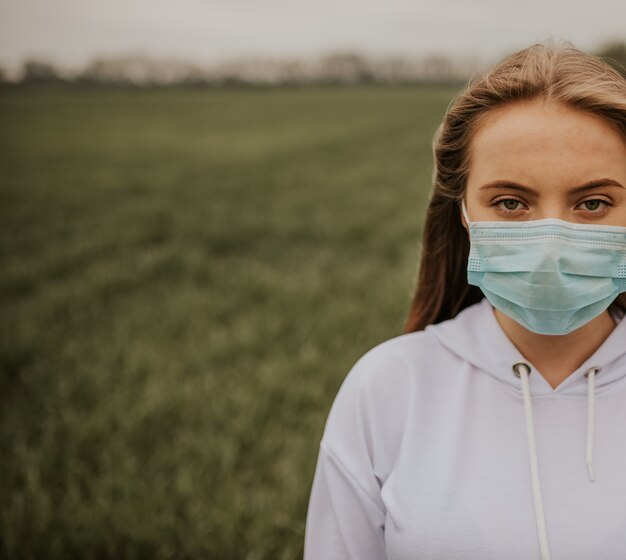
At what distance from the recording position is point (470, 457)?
1516 mm

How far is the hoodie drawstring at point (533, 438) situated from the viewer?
1.40 meters

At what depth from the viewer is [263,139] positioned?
2395 centimetres

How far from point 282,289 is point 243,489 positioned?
3.20 metres

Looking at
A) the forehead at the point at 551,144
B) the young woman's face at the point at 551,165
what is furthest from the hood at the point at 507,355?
the forehead at the point at 551,144

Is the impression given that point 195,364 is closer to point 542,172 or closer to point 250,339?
point 250,339

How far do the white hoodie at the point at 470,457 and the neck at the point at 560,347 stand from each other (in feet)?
0.14

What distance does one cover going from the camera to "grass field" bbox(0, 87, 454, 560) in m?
3.22

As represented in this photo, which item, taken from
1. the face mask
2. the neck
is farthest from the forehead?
the neck

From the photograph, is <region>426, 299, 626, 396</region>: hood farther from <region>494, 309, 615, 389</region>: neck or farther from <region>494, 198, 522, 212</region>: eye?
<region>494, 198, 522, 212</region>: eye

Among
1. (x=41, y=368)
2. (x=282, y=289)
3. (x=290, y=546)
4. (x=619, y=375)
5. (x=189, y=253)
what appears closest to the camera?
(x=619, y=375)

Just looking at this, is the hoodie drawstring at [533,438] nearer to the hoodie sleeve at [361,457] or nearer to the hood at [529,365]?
the hood at [529,365]

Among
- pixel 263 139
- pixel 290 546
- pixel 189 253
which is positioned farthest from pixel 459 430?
pixel 263 139

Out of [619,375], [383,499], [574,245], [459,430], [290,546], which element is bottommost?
[290,546]

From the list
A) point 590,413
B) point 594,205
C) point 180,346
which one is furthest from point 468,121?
point 180,346
